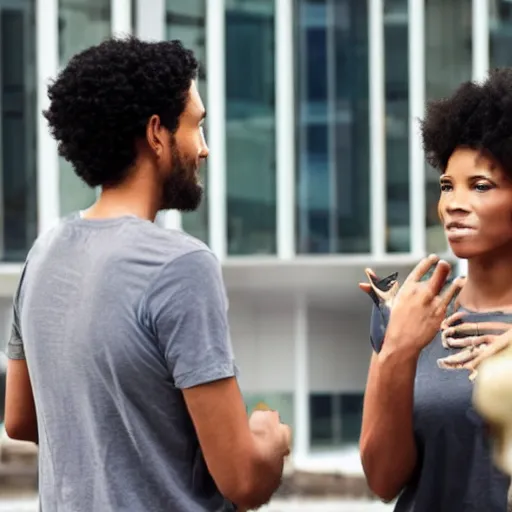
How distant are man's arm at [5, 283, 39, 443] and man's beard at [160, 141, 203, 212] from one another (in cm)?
34

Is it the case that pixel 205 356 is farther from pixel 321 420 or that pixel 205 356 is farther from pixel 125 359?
pixel 321 420

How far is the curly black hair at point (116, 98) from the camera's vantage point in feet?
8.11

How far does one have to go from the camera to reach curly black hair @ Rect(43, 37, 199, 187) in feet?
8.11

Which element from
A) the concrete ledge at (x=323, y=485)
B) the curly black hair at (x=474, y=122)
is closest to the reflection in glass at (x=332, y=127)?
the concrete ledge at (x=323, y=485)

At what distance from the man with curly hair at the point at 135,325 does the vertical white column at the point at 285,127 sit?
304 inches

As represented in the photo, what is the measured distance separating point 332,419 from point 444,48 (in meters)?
2.74

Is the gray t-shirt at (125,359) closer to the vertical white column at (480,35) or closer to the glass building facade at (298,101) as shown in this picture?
the glass building facade at (298,101)

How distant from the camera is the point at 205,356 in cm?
235

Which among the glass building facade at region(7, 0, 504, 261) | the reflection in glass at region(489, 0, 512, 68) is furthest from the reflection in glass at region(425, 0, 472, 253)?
the reflection in glass at region(489, 0, 512, 68)

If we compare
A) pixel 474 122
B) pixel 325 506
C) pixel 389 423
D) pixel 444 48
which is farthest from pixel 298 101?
pixel 389 423

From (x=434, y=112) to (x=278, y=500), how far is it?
6.83 metres

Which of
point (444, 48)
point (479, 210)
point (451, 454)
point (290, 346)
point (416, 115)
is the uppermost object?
point (444, 48)

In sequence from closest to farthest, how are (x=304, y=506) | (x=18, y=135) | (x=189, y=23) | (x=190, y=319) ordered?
(x=190, y=319) < (x=304, y=506) < (x=189, y=23) < (x=18, y=135)

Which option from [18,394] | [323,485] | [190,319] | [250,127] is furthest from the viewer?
[250,127]
